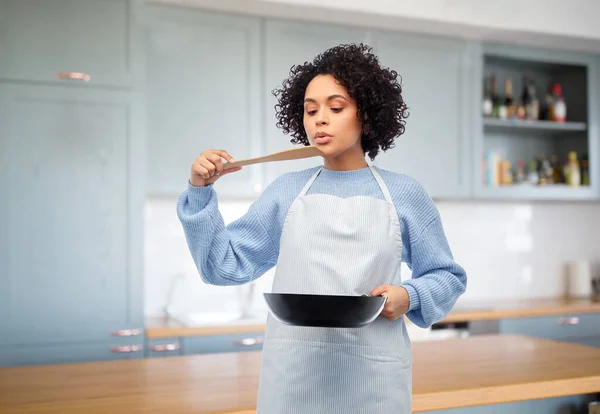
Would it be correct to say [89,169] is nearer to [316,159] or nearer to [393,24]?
[316,159]

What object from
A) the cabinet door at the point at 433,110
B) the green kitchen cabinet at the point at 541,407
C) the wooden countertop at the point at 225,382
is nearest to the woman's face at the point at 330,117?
the wooden countertop at the point at 225,382

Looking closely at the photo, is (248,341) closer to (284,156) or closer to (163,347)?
(163,347)

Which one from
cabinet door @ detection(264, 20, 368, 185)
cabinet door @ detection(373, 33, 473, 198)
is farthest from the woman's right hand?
cabinet door @ detection(373, 33, 473, 198)

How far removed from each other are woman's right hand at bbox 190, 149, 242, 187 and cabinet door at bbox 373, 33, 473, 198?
2.48 meters

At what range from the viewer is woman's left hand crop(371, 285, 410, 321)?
123 centimetres

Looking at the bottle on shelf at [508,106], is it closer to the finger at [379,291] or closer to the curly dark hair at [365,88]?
the curly dark hair at [365,88]

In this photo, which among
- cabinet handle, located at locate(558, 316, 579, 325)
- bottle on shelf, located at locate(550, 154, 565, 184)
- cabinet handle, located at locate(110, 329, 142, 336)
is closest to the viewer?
cabinet handle, located at locate(110, 329, 142, 336)

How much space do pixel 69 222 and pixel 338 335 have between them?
2.02m

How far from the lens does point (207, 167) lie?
124 cm

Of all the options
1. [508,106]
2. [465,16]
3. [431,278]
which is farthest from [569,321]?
[431,278]

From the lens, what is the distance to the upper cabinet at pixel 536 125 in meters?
4.06

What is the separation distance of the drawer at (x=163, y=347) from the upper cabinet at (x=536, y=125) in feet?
6.14

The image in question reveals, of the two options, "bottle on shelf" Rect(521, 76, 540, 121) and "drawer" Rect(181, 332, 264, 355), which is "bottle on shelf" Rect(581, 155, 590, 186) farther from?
"drawer" Rect(181, 332, 264, 355)

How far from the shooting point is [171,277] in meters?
3.70
